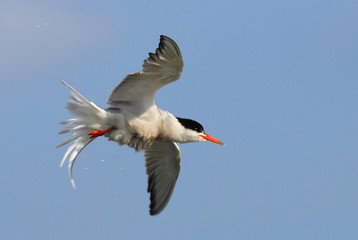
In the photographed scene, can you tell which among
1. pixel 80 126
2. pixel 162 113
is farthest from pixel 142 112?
pixel 80 126

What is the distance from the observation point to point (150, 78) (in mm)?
7297

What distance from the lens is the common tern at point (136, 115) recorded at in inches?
278

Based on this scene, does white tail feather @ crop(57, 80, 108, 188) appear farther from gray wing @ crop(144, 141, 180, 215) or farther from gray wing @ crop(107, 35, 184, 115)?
gray wing @ crop(144, 141, 180, 215)

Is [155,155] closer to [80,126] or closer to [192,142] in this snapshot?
[192,142]

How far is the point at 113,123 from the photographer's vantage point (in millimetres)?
7289

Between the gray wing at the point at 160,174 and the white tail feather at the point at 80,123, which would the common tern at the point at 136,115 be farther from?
the gray wing at the point at 160,174

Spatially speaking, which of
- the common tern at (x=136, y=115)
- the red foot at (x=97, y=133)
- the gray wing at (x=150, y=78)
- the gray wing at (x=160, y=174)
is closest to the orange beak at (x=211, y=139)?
the common tern at (x=136, y=115)

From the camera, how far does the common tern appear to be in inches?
278

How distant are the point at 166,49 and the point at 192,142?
1897 mm

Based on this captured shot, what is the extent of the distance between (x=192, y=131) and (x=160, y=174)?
1.14 metres

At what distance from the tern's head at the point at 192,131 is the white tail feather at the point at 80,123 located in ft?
4.22

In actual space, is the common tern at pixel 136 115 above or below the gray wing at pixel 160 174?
above

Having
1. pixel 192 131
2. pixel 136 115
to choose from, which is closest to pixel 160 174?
pixel 192 131

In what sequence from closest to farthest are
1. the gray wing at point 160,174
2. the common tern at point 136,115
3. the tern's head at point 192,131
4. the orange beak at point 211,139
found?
the common tern at point 136,115, the tern's head at point 192,131, the orange beak at point 211,139, the gray wing at point 160,174
